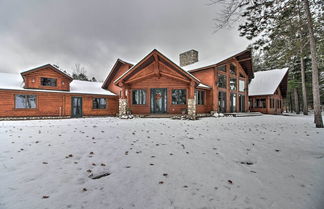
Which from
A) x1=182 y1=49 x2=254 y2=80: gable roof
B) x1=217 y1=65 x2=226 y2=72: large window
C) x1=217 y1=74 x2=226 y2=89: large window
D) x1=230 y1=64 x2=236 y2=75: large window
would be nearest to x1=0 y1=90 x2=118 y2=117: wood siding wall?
x1=182 y1=49 x2=254 y2=80: gable roof

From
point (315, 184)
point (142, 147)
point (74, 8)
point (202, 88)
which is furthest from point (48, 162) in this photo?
point (202, 88)

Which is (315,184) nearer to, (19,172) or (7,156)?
(19,172)

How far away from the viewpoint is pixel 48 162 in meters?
2.51

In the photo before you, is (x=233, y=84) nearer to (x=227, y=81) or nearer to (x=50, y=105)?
(x=227, y=81)

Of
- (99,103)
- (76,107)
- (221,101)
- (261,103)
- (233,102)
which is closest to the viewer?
(76,107)

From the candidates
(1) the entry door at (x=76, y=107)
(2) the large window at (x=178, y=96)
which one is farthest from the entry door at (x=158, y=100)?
(1) the entry door at (x=76, y=107)

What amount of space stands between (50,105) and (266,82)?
2517 centimetres

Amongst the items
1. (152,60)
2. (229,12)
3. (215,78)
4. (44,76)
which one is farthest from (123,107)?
(229,12)

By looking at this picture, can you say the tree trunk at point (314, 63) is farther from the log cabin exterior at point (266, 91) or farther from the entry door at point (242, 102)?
the log cabin exterior at point (266, 91)

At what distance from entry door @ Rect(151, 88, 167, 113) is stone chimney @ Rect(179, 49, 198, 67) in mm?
10017

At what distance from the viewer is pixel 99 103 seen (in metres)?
15.4

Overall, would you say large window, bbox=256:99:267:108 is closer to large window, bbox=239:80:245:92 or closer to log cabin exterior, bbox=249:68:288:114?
log cabin exterior, bbox=249:68:288:114

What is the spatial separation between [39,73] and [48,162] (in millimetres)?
13909

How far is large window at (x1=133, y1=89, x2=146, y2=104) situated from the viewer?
12094 mm
